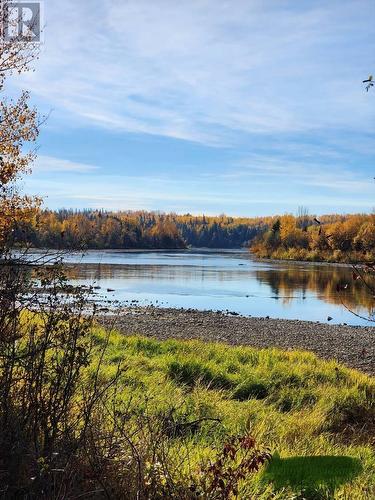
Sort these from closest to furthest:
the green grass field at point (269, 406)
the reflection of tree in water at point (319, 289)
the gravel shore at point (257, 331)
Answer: the green grass field at point (269, 406), the gravel shore at point (257, 331), the reflection of tree in water at point (319, 289)

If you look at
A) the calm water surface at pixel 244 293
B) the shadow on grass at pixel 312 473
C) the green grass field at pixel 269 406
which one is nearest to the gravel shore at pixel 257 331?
the calm water surface at pixel 244 293

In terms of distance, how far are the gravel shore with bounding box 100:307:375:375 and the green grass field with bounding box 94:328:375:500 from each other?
18.2 ft

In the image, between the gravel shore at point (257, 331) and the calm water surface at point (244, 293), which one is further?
the calm water surface at point (244, 293)

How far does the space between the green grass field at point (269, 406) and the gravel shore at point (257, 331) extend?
555 centimetres

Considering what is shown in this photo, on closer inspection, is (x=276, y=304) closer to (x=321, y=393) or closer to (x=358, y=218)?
(x=321, y=393)

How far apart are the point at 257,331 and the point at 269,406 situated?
50.8 ft

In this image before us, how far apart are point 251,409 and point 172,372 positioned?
2.82 metres

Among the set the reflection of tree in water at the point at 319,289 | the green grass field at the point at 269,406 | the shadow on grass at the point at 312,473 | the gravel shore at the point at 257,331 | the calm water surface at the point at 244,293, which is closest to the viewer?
the shadow on grass at the point at 312,473

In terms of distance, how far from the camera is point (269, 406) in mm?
8992

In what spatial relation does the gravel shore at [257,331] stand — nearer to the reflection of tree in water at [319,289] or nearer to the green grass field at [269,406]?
the green grass field at [269,406]

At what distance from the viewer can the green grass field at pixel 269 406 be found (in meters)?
4.96

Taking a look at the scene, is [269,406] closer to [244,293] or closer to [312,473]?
[312,473]

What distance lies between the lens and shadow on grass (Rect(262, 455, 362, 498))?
478 centimetres

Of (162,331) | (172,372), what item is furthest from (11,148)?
(162,331)
